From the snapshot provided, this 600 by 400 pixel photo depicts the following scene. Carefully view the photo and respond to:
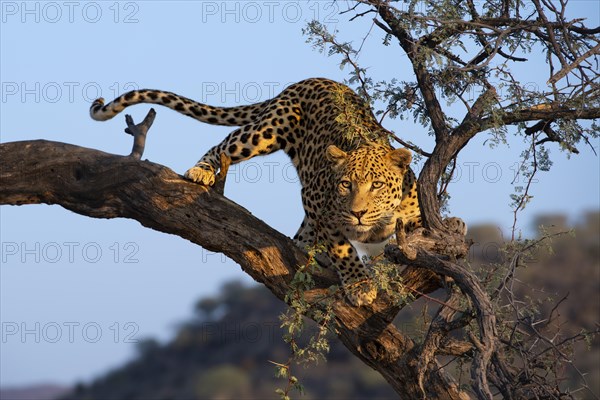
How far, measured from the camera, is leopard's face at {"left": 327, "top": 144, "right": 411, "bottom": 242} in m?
8.28

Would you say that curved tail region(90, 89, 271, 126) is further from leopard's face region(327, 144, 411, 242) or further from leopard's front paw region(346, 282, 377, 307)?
leopard's front paw region(346, 282, 377, 307)

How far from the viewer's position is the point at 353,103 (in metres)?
9.09

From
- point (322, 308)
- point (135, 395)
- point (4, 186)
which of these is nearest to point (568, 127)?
point (322, 308)

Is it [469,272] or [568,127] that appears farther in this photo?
[568,127]

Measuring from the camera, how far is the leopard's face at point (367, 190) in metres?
8.28

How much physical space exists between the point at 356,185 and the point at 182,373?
119 ft

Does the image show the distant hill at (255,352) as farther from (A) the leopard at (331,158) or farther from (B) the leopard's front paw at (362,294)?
(B) the leopard's front paw at (362,294)

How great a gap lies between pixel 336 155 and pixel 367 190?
40 centimetres

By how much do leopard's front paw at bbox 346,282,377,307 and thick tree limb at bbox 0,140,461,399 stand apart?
0.07 metres

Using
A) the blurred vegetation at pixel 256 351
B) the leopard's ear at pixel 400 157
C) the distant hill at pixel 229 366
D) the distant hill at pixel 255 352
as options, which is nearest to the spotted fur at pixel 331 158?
the leopard's ear at pixel 400 157

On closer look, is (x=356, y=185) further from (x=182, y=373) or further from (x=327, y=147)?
(x=182, y=373)

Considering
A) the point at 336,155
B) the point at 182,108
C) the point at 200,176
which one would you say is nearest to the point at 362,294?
the point at 336,155

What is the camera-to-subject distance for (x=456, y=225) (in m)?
8.21

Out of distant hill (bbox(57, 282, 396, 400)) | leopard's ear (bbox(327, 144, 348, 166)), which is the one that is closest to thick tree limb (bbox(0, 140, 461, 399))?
leopard's ear (bbox(327, 144, 348, 166))
